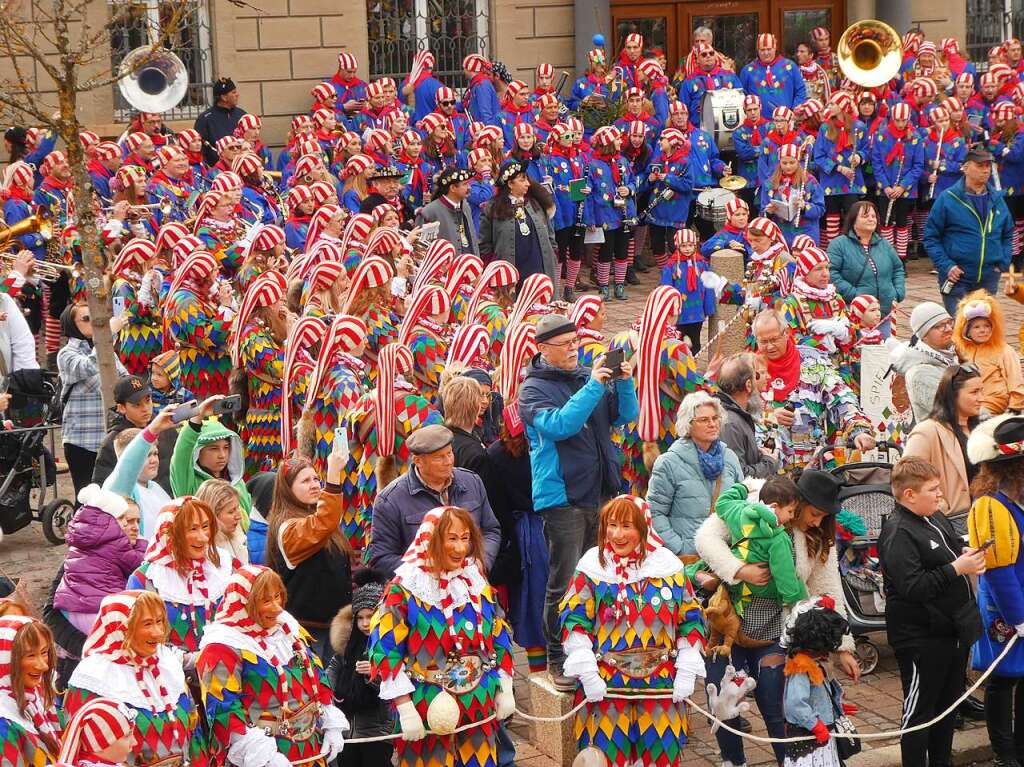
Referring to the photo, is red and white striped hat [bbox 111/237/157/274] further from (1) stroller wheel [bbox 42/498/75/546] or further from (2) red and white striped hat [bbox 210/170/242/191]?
(1) stroller wheel [bbox 42/498/75/546]

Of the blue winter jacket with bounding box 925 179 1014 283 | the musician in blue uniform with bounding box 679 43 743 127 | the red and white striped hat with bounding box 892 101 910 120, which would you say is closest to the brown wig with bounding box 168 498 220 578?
the blue winter jacket with bounding box 925 179 1014 283

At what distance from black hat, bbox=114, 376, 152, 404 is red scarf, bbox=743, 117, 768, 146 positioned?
37.9 feet

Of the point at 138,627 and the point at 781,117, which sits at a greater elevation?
the point at 781,117

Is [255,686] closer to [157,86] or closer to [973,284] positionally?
[973,284]

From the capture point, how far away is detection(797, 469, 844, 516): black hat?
7.89 metres

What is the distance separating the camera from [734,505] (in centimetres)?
803

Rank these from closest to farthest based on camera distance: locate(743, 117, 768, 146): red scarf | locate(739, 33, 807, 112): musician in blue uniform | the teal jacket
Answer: the teal jacket → locate(743, 117, 768, 146): red scarf → locate(739, 33, 807, 112): musician in blue uniform

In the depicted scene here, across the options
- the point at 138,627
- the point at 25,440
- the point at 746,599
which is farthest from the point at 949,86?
the point at 138,627

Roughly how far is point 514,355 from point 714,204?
8.70 meters

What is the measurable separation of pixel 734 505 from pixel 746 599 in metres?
0.42

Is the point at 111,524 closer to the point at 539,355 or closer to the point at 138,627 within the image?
the point at 138,627

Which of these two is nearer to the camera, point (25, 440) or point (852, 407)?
point (852, 407)

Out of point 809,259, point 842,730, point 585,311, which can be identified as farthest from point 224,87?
point 842,730

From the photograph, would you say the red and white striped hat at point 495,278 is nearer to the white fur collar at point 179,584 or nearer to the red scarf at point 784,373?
the red scarf at point 784,373
